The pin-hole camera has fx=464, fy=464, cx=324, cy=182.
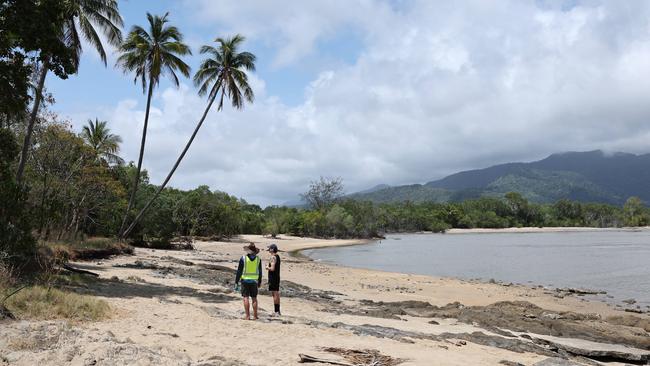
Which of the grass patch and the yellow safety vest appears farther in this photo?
the yellow safety vest

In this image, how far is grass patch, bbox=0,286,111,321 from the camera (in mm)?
8478

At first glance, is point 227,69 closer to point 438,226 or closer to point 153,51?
point 153,51

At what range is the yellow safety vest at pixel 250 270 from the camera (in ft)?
35.3

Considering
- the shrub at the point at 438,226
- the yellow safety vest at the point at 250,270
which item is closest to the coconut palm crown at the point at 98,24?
the yellow safety vest at the point at 250,270

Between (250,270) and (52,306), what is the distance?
13.1ft

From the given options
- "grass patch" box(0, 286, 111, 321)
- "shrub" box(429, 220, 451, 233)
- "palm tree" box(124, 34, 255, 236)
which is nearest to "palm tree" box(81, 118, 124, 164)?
"palm tree" box(124, 34, 255, 236)

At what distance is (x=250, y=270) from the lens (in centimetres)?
1084

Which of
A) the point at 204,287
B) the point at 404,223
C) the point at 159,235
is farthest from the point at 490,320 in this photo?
the point at 404,223

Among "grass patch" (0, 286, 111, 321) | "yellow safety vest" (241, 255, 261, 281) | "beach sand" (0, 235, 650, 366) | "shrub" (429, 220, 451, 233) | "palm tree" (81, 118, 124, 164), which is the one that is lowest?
"beach sand" (0, 235, 650, 366)

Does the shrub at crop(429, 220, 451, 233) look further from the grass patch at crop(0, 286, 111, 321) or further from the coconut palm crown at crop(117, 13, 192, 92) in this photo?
the grass patch at crop(0, 286, 111, 321)

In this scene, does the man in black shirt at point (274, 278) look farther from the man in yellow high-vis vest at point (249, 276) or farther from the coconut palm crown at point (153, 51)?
the coconut palm crown at point (153, 51)

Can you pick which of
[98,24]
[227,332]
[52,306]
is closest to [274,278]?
[227,332]

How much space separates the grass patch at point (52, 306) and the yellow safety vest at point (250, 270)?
9.63 ft

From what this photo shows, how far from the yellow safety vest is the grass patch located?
293 centimetres
